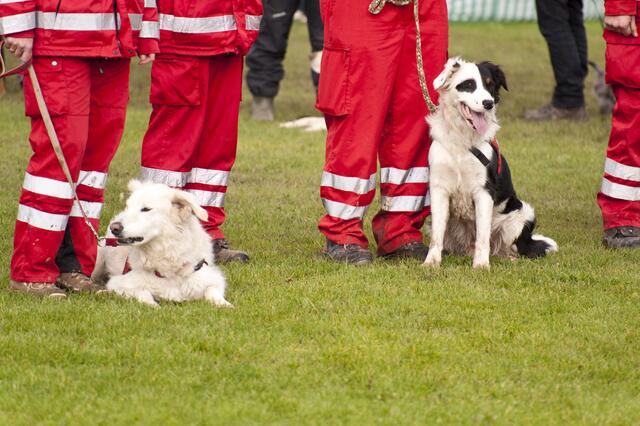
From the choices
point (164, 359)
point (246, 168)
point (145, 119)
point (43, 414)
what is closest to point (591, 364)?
point (164, 359)

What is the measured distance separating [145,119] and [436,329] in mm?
7171

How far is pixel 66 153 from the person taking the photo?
18.5 feet

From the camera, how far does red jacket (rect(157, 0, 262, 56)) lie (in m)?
6.50

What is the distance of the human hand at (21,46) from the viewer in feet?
17.7

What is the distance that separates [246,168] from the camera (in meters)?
10.1

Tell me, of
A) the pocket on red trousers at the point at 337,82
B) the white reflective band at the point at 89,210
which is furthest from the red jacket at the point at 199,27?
the white reflective band at the point at 89,210

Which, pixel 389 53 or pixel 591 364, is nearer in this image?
pixel 591 364

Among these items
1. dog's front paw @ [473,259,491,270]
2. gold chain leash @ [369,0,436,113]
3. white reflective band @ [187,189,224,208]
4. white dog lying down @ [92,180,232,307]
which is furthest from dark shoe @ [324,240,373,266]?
white dog lying down @ [92,180,232,307]

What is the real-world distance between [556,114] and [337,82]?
6669mm

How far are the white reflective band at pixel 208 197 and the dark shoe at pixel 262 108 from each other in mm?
5480

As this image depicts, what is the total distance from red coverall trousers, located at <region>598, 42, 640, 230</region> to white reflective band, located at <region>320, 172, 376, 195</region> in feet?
5.99

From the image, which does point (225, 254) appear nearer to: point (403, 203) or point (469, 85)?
point (403, 203)

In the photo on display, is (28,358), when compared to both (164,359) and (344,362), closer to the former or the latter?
(164,359)

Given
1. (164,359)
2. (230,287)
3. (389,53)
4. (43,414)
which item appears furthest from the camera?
(389,53)
